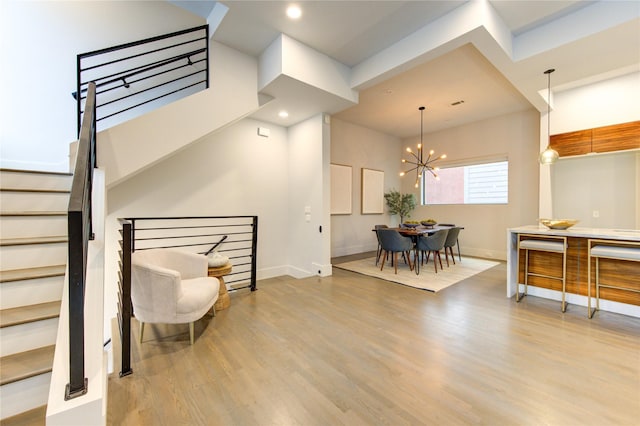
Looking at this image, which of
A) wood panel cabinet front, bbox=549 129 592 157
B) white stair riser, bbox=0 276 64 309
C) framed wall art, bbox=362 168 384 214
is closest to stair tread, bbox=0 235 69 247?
white stair riser, bbox=0 276 64 309

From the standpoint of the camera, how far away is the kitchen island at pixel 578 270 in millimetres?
2906

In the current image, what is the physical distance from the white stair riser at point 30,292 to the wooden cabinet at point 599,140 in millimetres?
6890

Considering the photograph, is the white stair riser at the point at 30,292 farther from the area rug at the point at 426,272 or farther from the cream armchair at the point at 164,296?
the area rug at the point at 426,272

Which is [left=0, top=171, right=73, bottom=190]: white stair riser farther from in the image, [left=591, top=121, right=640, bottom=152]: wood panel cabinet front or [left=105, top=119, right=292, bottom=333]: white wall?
[left=591, top=121, right=640, bottom=152]: wood panel cabinet front

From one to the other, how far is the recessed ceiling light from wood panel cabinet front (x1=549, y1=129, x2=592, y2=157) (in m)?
4.90

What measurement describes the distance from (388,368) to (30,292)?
2548 mm

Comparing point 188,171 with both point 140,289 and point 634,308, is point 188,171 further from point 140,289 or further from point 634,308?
point 634,308

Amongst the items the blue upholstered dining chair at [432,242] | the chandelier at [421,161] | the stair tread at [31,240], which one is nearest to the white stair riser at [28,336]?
the stair tread at [31,240]

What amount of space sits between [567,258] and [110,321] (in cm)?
580

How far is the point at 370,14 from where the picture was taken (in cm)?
296

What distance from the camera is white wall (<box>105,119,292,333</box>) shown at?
11.5 feet

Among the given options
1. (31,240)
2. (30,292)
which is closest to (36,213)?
(31,240)

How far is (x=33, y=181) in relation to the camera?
93.1 inches

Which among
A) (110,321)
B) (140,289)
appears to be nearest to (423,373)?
(140,289)
